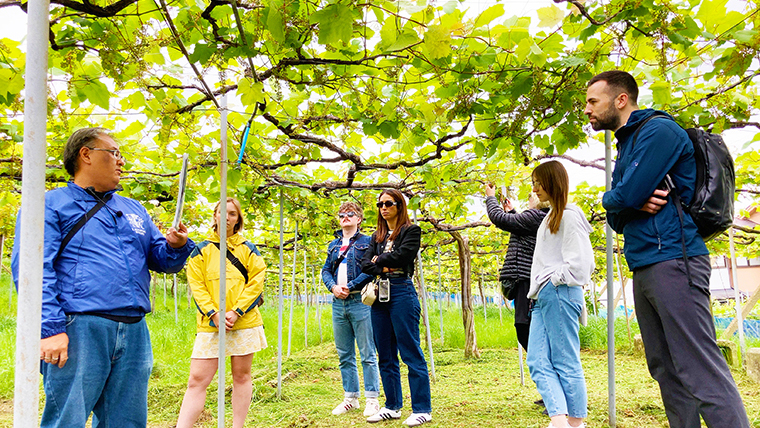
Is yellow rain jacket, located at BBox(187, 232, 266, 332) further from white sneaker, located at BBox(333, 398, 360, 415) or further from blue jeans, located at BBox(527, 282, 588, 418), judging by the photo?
blue jeans, located at BBox(527, 282, 588, 418)

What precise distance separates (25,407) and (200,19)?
4.50 ft

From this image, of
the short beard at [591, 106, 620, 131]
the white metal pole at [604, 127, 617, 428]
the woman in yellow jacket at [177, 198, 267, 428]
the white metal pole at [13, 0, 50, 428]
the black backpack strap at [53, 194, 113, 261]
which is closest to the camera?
the white metal pole at [13, 0, 50, 428]

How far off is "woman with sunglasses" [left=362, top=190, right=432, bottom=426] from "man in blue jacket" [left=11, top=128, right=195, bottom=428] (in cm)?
153

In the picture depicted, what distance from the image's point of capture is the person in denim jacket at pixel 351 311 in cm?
373

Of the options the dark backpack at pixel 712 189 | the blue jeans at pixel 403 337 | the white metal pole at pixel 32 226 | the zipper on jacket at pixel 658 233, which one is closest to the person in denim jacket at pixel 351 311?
the blue jeans at pixel 403 337

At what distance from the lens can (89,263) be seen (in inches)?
71.2

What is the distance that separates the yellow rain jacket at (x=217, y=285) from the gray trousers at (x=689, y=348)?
2116mm

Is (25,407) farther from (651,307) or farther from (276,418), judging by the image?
(276,418)

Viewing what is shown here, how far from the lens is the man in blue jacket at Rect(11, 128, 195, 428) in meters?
1.70

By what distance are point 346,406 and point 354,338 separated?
55 centimetres

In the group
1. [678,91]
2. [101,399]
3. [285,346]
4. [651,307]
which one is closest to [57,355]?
[101,399]

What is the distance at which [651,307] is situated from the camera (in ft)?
6.29

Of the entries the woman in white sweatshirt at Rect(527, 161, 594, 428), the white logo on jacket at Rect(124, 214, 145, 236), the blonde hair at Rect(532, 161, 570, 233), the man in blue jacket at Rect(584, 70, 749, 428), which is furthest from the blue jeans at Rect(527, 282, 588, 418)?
the white logo on jacket at Rect(124, 214, 145, 236)

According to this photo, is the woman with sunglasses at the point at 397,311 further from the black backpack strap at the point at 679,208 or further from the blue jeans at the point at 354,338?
the black backpack strap at the point at 679,208
